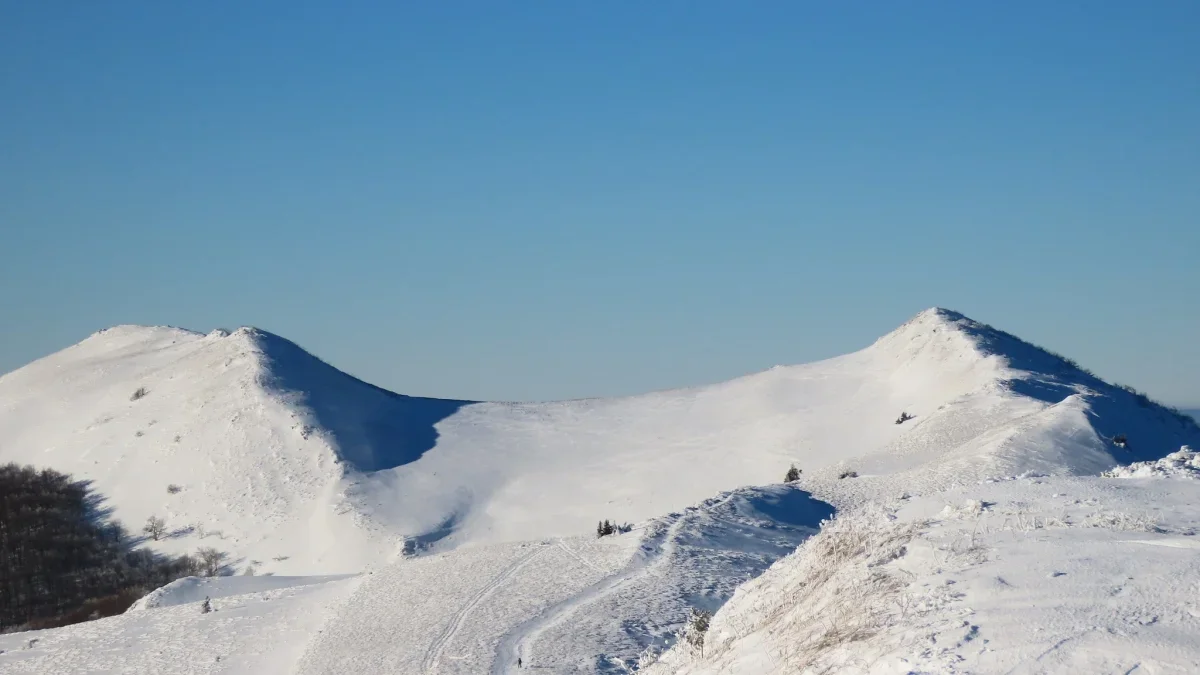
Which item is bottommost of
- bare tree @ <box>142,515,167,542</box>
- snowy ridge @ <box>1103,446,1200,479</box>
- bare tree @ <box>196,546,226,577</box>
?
snowy ridge @ <box>1103,446,1200,479</box>

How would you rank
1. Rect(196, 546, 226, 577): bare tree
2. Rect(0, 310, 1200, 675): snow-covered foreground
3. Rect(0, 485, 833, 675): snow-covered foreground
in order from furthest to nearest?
Rect(196, 546, 226, 577): bare tree → Rect(0, 485, 833, 675): snow-covered foreground → Rect(0, 310, 1200, 675): snow-covered foreground

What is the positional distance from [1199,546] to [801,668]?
13.4 ft

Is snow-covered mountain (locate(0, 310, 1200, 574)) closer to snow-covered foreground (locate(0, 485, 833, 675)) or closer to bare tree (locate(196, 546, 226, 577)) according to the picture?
bare tree (locate(196, 546, 226, 577))

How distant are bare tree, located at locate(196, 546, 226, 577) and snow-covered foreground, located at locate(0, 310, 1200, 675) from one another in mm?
832

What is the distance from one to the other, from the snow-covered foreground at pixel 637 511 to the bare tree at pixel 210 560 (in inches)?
32.7

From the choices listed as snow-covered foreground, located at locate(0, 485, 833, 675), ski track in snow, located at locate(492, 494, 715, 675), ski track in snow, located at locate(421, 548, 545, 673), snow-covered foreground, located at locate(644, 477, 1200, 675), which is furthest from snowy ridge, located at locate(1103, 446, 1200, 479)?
ski track in snow, located at locate(421, 548, 545, 673)

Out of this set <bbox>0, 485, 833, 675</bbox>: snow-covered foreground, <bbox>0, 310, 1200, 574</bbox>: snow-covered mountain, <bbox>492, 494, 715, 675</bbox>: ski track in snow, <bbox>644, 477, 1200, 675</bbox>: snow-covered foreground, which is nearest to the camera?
<bbox>644, 477, 1200, 675</bbox>: snow-covered foreground

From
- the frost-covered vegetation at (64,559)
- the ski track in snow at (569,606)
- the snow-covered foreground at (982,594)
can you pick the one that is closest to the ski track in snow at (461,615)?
the ski track in snow at (569,606)

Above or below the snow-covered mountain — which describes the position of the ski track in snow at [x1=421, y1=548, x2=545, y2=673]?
below

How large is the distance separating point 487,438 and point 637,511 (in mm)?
13524

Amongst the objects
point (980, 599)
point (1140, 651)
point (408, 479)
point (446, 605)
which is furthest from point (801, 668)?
point (408, 479)

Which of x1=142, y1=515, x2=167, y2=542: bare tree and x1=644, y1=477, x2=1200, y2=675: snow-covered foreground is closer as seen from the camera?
x1=644, y1=477, x2=1200, y2=675: snow-covered foreground

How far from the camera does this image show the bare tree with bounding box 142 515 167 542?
45.5 meters

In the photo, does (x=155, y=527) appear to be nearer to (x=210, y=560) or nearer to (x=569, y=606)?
(x=210, y=560)
